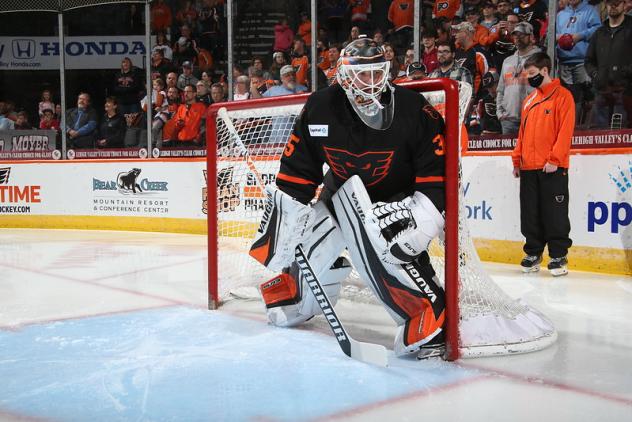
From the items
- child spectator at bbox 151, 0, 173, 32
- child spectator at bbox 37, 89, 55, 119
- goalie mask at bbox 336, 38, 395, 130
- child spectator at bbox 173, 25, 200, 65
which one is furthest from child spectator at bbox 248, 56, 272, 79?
goalie mask at bbox 336, 38, 395, 130

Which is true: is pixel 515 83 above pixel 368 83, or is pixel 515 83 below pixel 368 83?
above

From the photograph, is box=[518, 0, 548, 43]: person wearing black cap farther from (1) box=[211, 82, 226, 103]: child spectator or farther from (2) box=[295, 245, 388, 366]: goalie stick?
(2) box=[295, 245, 388, 366]: goalie stick

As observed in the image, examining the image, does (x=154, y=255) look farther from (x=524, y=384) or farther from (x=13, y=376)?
(x=524, y=384)

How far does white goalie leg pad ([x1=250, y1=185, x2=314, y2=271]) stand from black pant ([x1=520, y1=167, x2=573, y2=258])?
7.14 ft

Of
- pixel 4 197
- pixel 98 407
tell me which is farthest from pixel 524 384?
pixel 4 197

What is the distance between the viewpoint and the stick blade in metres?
2.36

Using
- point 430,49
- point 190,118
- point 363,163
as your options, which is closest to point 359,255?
point 363,163

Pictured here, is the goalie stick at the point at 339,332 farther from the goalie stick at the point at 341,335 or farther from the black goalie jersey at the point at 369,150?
the black goalie jersey at the point at 369,150

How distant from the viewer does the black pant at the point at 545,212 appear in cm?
434

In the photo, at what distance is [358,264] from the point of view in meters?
2.66

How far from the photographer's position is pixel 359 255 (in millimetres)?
2631

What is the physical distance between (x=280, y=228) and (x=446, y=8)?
445 centimetres

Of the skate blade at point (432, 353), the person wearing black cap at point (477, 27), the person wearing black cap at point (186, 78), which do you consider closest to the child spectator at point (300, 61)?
the person wearing black cap at point (186, 78)

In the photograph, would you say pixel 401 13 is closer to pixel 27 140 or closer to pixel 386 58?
pixel 386 58
